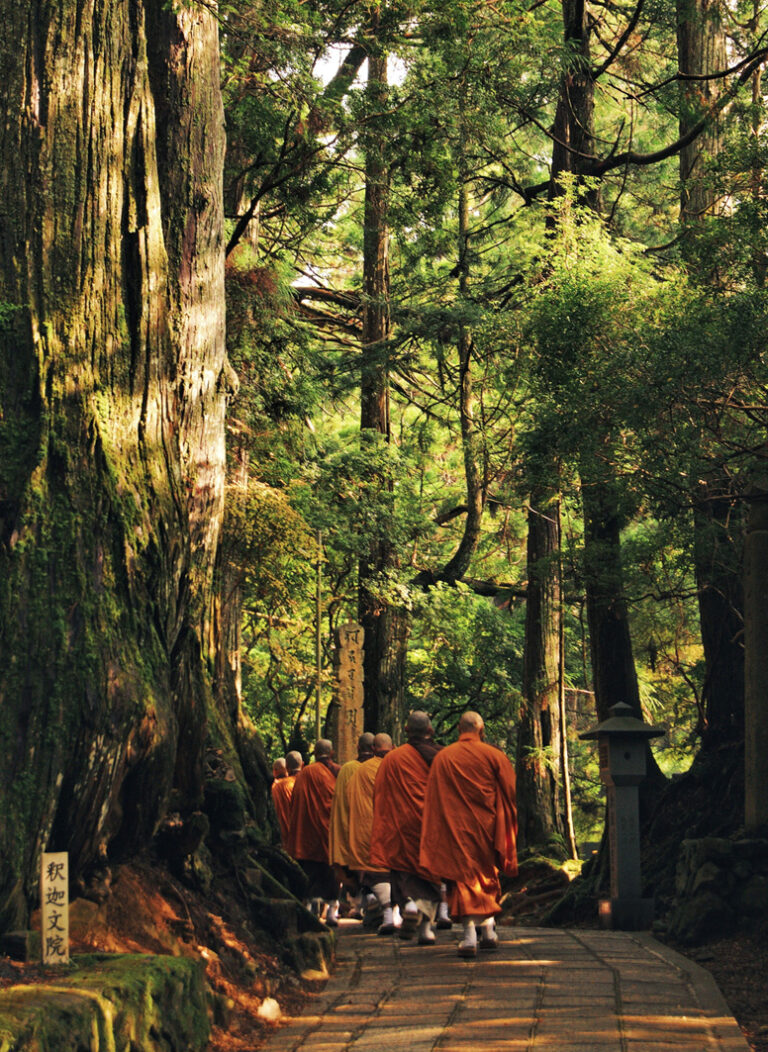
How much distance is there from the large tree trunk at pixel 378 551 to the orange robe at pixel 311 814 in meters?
4.88

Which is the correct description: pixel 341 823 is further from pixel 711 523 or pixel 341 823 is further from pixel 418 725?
pixel 711 523

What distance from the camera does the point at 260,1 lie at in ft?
33.9

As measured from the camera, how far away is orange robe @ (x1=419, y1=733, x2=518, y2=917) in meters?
8.58

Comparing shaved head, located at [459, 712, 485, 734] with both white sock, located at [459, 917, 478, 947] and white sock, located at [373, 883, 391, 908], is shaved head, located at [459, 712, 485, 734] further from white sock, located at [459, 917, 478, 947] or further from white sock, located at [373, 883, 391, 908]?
white sock, located at [373, 883, 391, 908]

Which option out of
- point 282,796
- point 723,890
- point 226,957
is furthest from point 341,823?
point 226,957

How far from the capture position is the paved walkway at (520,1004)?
5.74 metres

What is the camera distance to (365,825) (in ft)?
35.4

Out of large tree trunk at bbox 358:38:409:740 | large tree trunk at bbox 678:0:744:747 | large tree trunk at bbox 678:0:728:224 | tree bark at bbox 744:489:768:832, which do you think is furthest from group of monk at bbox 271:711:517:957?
large tree trunk at bbox 678:0:728:224

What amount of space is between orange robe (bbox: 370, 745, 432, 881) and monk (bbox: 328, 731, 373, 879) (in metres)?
1.25

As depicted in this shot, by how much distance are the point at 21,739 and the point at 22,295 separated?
2.42 meters

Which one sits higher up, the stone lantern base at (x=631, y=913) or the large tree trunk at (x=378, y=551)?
the large tree trunk at (x=378, y=551)

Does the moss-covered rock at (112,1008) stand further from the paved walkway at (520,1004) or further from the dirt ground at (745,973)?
the dirt ground at (745,973)

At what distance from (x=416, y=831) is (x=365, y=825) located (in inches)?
55.6

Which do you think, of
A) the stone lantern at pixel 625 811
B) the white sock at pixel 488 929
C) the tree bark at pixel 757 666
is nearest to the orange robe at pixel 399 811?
the white sock at pixel 488 929
